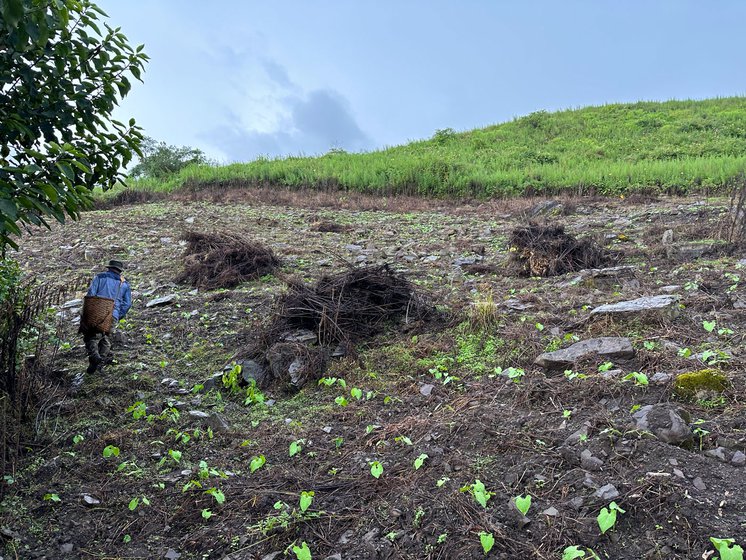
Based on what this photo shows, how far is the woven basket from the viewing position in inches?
202

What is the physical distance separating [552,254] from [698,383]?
3.65 meters

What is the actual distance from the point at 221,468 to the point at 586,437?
7.54 feet

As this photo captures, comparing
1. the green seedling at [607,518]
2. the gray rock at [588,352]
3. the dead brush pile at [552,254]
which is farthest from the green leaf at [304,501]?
the dead brush pile at [552,254]

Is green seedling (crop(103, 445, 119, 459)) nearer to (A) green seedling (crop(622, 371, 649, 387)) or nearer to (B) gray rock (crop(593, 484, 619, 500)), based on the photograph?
(B) gray rock (crop(593, 484, 619, 500))

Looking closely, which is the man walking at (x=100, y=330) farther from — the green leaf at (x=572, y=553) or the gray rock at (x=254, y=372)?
the green leaf at (x=572, y=553)

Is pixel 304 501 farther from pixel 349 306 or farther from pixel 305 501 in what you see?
pixel 349 306

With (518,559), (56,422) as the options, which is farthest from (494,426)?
(56,422)

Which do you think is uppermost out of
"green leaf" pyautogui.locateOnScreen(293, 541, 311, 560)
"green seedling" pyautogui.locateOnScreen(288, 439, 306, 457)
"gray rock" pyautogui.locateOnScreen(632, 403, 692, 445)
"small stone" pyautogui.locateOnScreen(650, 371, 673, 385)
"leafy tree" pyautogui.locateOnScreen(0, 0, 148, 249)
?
"leafy tree" pyautogui.locateOnScreen(0, 0, 148, 249)

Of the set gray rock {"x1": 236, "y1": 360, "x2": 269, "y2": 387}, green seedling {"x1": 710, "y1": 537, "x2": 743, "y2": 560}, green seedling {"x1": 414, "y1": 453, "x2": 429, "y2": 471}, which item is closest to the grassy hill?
gray rock {"x1": 236, "y1": 360, "x2": 269, "y2": 387}

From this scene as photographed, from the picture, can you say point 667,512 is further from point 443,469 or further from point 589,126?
point 589,126

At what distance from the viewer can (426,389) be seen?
13.9 ft

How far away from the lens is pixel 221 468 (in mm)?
3688

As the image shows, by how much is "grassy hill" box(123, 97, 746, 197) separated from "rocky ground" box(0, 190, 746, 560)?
740 cm

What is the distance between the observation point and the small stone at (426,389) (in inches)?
164
